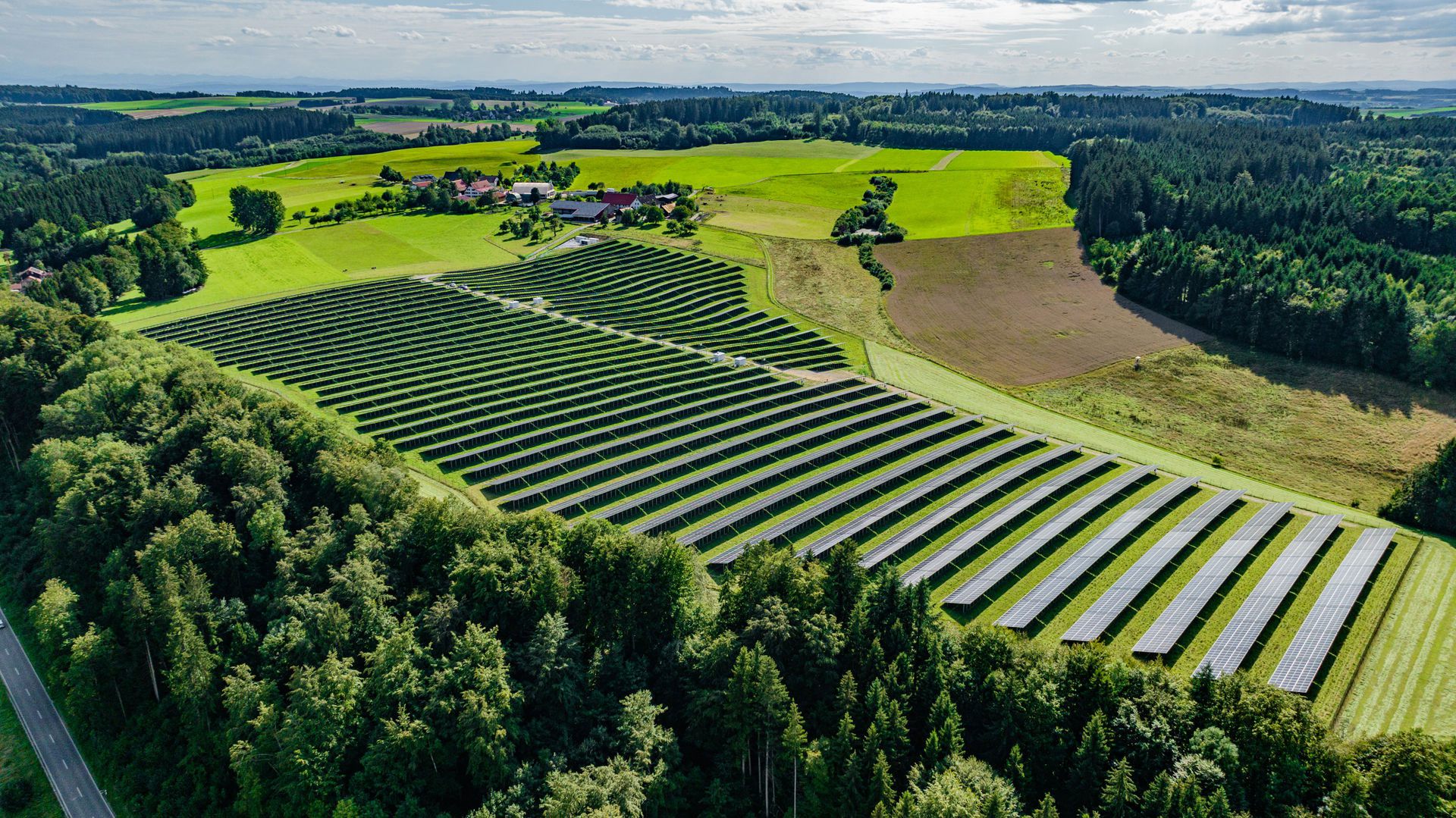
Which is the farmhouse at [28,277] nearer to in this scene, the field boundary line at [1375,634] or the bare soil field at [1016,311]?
the bare soil field at [1016,311]

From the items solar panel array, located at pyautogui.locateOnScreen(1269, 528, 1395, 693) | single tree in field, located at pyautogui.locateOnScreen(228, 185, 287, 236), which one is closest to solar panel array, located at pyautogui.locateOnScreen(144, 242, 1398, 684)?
solar panel array, located at pyautogui.locateOnScreen(1269, 528, 1395, 693)

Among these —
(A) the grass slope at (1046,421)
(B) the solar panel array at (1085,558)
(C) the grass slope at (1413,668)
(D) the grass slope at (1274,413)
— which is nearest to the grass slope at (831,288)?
(A) the grass slope at (1046,421)

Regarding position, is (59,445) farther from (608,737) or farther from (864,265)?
(864,265)

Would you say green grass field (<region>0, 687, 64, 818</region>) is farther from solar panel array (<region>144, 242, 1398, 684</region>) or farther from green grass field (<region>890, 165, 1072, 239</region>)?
green grass field (<region>890, 165, 1072, 239</region>)

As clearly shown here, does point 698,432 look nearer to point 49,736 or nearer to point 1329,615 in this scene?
point 1329,615

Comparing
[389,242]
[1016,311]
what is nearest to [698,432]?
[1016,311]

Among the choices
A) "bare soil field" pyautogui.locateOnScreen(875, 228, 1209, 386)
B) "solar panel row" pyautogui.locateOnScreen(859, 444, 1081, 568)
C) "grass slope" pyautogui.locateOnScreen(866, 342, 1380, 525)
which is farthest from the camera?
"bare soil field" pyautogui.locateOnScreen(875, 228, 1209, 386)
